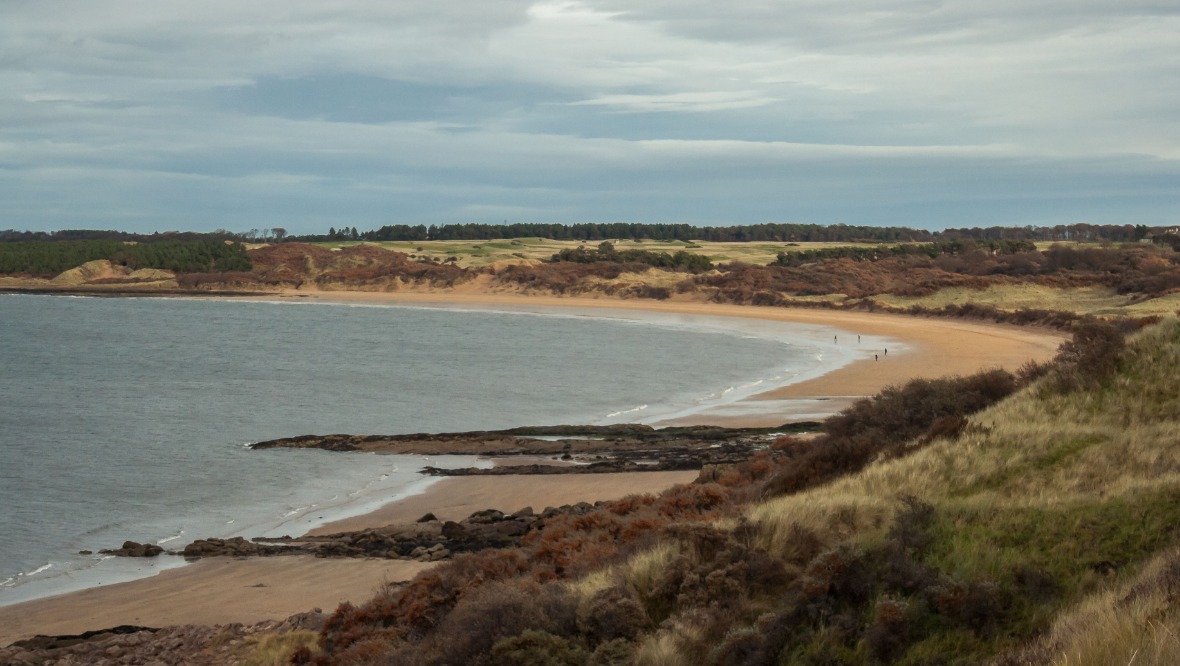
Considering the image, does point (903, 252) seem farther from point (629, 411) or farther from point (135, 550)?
point (135, 550)

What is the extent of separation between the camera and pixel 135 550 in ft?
51.4

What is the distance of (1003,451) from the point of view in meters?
11.4

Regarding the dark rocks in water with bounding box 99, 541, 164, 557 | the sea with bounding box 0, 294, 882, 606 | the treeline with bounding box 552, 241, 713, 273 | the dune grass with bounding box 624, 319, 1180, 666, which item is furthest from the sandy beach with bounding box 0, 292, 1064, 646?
the treeline with bounding box 552, 241, 713, 273

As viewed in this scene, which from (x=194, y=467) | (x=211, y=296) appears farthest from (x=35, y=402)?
(x=211, y=296)

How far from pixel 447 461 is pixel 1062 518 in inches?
612

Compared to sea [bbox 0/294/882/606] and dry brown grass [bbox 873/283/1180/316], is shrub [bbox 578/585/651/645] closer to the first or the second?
sea [bbox 0/294/882/606]

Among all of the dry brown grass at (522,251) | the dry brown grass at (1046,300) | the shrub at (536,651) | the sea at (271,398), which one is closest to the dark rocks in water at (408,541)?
the sea at (271,398)

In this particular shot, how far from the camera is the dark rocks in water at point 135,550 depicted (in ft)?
51.1

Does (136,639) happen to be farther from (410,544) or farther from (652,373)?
(652,373)

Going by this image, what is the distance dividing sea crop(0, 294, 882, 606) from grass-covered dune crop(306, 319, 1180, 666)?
695 cm

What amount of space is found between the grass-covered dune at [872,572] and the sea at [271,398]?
6954 mm

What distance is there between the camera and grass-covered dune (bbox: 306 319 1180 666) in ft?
24.3

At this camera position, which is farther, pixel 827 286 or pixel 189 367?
pixel 827 286

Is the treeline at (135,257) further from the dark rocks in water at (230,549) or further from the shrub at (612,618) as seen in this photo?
the shrub at (612,618)
